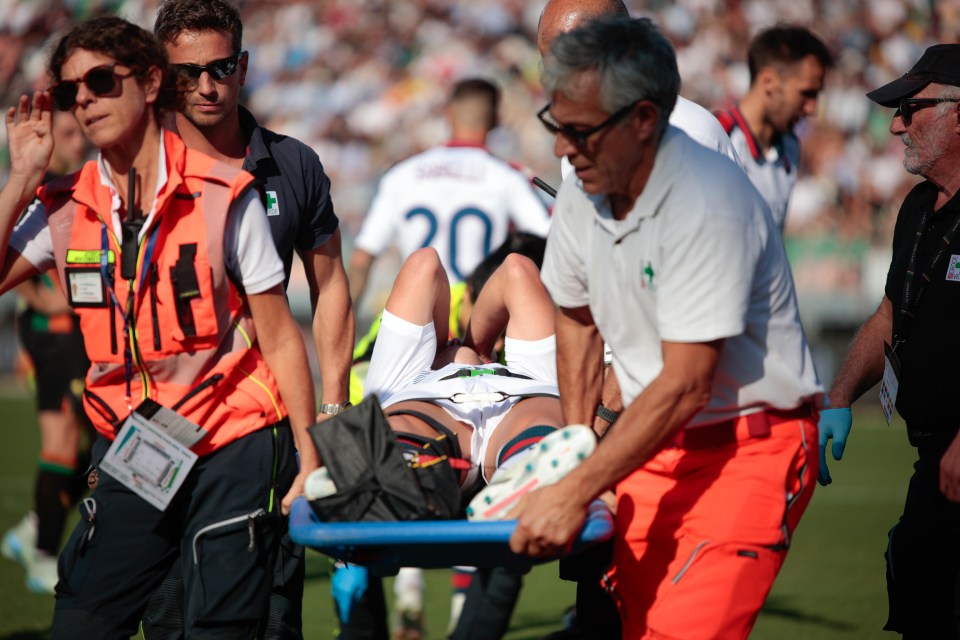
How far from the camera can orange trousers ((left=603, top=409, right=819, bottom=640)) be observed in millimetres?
3170

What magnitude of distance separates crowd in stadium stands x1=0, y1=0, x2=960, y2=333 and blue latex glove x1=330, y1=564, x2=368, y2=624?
11.2m

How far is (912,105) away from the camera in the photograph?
412 cm

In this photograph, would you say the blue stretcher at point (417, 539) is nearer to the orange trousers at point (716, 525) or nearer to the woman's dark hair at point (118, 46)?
the orange trousers at point (716, 525)

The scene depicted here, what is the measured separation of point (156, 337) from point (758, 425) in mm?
1730

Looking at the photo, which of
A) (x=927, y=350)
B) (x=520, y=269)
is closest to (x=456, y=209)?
(x=520, y=269)

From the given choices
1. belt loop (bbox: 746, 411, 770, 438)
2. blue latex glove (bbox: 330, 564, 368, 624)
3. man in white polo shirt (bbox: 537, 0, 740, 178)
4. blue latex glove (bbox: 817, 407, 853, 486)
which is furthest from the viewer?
blue latex glove (bbox: 330, 564, 368, 624)

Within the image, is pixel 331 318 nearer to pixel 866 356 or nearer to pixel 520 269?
pixel 520 269

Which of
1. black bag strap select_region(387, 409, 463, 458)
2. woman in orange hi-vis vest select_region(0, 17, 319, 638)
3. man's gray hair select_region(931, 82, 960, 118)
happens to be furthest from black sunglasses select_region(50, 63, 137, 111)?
man's gray hair select_region(931, 82, 960, 118)

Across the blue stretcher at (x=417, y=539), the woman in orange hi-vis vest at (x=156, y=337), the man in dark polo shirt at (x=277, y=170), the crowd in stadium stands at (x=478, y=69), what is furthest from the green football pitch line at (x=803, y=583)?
the crowd in stadium stands at (x=478, y=69)

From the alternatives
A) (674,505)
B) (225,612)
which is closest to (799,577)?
(674,505)

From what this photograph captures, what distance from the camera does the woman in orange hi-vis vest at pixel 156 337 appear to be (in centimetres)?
336

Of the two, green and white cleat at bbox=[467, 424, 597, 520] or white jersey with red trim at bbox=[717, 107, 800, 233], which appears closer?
green and white cleat at bbox=[467, 424, 597, 520]

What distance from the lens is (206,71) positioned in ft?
13.4

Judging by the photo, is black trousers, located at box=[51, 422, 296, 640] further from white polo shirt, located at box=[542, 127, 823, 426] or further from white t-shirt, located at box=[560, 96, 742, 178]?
white t-shirt, located at box=[560, 96, 742, 178]
